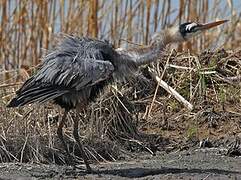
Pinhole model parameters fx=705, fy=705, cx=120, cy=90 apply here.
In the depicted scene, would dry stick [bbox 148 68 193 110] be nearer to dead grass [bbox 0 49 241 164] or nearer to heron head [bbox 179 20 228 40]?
dead grass [bbox 0 49 241 164]

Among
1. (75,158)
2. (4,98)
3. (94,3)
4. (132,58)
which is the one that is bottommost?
(75,158)

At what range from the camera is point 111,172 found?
5.18 meters

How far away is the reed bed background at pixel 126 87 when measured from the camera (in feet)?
19.8

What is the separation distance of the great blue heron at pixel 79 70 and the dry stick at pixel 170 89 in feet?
4.40

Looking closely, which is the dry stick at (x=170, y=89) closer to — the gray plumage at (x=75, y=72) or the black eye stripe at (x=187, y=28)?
the black eye stripe at (x=187, y=28)

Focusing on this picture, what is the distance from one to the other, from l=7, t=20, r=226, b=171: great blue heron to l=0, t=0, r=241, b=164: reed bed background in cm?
57

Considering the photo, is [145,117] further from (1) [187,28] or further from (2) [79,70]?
(2) [79,70]

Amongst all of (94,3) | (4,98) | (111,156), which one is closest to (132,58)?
(111,156)

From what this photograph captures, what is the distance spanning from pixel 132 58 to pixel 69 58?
1.70 ft

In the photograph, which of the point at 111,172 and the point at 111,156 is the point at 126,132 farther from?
the point at 111,172

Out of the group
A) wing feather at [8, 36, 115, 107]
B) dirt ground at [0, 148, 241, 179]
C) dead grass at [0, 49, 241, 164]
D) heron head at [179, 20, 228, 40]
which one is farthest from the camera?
dead grass at [0, 49, 241, 164]

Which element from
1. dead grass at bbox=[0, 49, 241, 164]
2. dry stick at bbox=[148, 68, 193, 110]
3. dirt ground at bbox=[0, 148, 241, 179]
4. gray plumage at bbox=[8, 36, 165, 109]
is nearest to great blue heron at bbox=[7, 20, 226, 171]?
gray plumage at bbox=[8, 36, 165, 109]

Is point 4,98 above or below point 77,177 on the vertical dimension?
above

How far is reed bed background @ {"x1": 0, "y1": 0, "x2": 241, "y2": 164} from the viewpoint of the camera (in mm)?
6043
